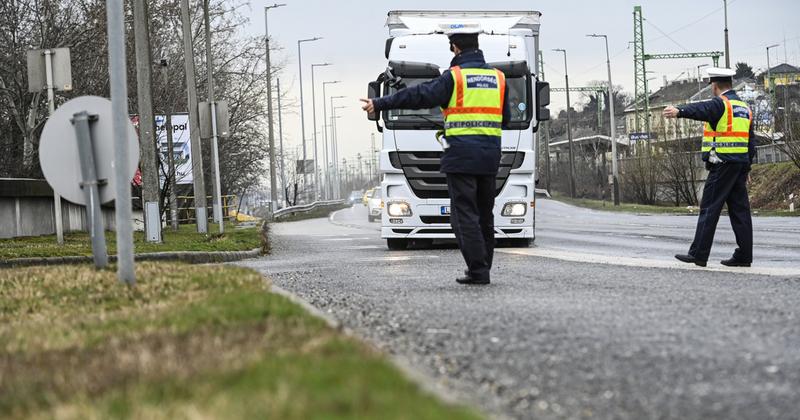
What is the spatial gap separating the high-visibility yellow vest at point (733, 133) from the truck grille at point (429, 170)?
18.6ft

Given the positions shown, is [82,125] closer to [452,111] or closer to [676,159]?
[452,111]

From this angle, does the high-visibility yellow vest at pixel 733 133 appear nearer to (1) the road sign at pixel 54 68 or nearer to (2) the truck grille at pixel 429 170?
(2) the truck grille at pixel 429 170

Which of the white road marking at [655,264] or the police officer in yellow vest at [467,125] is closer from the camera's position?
the police officer in yellow vest at [467,125]

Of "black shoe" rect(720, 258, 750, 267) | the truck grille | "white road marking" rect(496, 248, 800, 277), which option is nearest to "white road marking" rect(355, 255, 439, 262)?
"white road marking" rect(496, 248, 800, 277)

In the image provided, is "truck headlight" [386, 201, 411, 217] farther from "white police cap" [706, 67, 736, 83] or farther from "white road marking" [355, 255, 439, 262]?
"white police cap" [706, 67, 736, 83]

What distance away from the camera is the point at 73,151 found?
359 inches

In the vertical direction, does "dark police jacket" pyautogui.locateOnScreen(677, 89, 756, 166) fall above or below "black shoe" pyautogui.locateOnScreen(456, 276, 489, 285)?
above

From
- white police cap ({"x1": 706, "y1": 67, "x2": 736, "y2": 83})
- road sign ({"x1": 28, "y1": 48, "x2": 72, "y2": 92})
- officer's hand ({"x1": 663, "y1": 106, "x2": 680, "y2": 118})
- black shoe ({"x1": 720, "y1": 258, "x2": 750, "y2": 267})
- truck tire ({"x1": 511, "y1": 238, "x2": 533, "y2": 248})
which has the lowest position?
truck tire ({"x1": 511, "y1": 238, "x2": 533, "y2": 248})

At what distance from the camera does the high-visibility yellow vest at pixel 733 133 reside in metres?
11.0

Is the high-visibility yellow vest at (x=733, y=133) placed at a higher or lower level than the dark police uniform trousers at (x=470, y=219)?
higher

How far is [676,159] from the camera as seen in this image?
5884 centimetres

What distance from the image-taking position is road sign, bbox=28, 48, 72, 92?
60.6ft

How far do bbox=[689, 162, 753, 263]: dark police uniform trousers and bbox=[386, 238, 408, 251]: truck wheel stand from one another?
7385 mm

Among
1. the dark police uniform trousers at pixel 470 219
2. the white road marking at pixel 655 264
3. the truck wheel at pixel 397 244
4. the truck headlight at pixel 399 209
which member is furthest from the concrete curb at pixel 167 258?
the dark police uniform trousers at pixel 470 219
